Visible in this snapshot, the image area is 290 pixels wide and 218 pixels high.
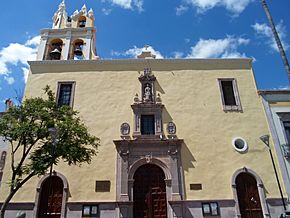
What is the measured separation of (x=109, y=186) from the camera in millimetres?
14008

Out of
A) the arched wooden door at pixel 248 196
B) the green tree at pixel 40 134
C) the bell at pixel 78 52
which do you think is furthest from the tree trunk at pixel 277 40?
the bell at pixel 78 52

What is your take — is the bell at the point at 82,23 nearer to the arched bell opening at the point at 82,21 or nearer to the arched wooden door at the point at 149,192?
the arched bell opening at the point at 82,21

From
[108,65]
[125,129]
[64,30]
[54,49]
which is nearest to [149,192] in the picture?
[125,129]

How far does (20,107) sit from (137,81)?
741cm

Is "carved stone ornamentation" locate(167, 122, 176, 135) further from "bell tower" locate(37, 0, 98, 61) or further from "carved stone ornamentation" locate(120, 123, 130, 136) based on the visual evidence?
"bell tower" locate(37, 0, 98, 61)

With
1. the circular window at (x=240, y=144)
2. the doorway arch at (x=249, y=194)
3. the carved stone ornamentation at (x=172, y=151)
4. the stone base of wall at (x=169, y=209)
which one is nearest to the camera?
the stone base of wall at (x=169, y=209)

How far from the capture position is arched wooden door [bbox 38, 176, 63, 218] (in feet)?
44.4

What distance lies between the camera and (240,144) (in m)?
15.3

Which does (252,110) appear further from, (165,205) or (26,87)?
(26,87)

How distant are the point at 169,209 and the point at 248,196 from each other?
14.2 feet

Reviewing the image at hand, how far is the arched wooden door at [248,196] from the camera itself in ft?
44.9

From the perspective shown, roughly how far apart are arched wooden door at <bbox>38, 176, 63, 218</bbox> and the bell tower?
8.48 m

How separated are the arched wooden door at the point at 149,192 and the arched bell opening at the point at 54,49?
9997 mm

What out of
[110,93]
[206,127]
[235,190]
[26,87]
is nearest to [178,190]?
[235,190]
